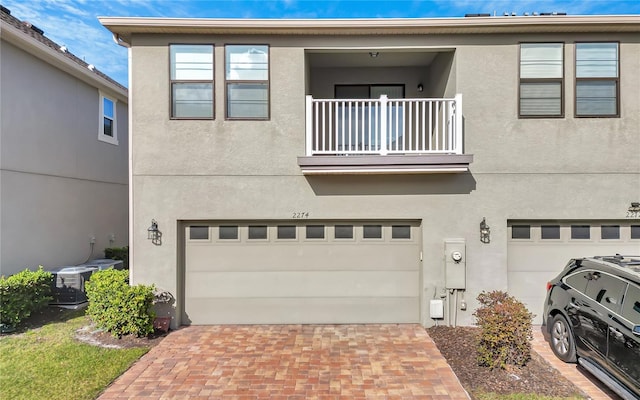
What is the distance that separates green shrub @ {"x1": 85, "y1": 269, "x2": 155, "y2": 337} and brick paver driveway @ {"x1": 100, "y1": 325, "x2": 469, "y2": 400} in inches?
22.2

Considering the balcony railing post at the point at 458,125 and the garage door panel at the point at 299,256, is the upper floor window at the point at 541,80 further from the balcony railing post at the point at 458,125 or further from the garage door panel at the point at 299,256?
the garage door panel at the point at 299,256

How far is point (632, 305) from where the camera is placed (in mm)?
4148

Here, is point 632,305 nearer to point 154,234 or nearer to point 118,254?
point 154,234

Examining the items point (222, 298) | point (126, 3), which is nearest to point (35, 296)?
point (222, 298)

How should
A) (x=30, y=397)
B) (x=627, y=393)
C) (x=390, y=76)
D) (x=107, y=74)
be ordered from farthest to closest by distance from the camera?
(x=107, y=74), (x=390, y=76), (x=30, y=397), (x=627, y=393)

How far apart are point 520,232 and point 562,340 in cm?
217

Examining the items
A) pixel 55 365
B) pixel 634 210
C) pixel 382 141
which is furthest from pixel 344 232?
pixel 634 210

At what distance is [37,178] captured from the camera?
8.50 metres

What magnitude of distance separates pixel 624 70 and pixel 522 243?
3.90 metres

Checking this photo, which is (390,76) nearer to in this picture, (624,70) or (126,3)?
(624,70)

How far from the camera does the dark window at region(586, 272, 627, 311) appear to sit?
172 inches

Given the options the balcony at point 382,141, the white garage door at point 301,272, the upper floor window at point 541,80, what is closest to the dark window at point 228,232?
the white garage door at point 301,272

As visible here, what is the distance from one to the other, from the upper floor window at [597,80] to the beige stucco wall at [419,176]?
0.15 m

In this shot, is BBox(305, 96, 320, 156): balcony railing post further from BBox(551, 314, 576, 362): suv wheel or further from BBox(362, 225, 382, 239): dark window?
BBox(551, 314, 576, 362): suv wheel
